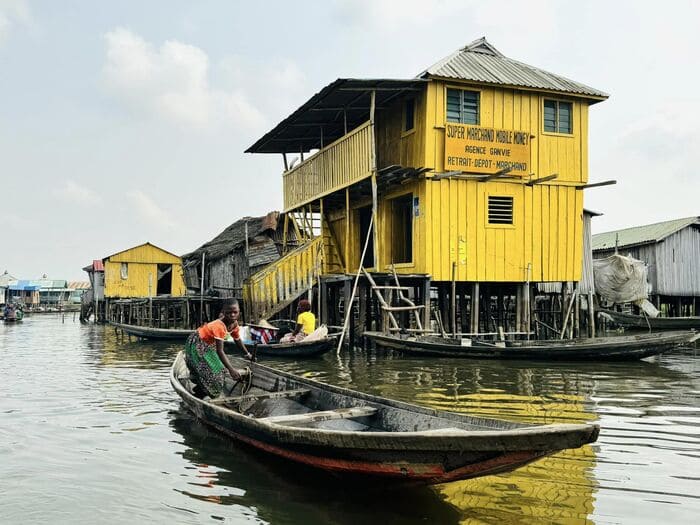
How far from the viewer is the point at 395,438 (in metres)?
4.43

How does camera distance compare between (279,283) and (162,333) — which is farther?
(162,333)

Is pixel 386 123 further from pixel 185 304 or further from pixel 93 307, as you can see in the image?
pixel 93 307

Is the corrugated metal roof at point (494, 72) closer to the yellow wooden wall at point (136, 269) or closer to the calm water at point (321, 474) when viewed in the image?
the calm water at point (321, 474)

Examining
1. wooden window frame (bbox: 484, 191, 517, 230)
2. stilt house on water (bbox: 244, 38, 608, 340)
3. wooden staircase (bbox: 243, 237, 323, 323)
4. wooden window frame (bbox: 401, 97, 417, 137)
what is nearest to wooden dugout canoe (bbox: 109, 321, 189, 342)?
wooden staircase (bbox: 243, 237, 323, 323)

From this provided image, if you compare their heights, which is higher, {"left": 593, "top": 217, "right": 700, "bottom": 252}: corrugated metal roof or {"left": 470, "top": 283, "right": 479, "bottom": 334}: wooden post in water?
{"left": 593, "top": 217, "right": 700, "bottom": 252}: corrugated metal roof

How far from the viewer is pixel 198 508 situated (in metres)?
5.21

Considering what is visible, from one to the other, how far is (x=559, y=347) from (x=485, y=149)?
529 cm

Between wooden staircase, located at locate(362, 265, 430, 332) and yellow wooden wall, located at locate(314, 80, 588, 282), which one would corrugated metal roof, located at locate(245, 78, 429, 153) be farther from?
wooden staircase, located at locate(362, 265, 430, 332)

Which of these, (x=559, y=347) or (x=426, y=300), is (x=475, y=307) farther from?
(x=559, y=347)

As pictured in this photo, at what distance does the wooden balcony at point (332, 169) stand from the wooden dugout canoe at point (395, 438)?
10033 millimetres

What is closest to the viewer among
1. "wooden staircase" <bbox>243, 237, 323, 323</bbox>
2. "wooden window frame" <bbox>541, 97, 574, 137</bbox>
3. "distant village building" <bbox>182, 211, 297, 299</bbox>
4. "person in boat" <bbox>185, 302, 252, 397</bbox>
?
"person in boat" <bbox>185, 302, 252, 397</bbox>

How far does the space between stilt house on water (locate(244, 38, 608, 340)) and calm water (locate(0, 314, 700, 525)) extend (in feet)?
16.2

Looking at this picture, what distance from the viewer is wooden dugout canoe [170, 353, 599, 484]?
4074 millimetres

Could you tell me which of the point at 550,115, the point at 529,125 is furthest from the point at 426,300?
the point at 550,115
